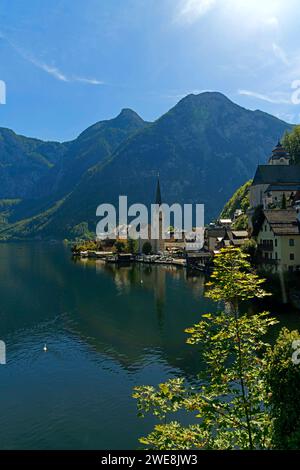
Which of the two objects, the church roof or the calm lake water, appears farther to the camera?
the church roof

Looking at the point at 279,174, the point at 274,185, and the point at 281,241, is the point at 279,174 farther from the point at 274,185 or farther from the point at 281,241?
the point at 281,241

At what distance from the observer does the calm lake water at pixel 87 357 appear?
28.7m

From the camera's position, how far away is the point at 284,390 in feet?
54.3

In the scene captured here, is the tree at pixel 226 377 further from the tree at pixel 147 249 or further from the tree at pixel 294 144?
the tree at pixel 147 249

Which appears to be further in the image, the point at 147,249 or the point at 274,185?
the point at 147,249

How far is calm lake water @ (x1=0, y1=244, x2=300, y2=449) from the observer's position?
1131 inches

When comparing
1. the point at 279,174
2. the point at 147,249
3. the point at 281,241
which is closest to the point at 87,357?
the point at 281,241

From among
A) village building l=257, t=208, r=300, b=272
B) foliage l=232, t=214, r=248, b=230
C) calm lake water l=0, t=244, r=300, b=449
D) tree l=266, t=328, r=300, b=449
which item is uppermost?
foliage l=232, t=214, r=248, b=230

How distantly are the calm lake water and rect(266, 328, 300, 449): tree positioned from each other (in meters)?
13.8

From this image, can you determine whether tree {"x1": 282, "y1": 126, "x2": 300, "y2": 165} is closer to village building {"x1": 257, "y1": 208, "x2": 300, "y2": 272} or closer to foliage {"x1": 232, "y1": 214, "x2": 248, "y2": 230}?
foliage {"x1": 232, "y1": 214, "x2": 248, "y2": 230}

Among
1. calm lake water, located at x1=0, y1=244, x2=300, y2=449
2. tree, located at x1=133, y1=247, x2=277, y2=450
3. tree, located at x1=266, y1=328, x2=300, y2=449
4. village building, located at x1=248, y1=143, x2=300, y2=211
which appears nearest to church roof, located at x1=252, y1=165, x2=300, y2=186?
Answer: village building, located at x1=248, y1=143, x2=300, y2=211

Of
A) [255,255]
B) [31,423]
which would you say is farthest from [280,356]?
[255,255]

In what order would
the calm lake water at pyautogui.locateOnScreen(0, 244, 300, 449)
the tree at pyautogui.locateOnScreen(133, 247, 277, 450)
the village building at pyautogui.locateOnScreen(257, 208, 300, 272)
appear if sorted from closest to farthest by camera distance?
the tree at pyautogui.locateOnScreen(133, 247, 277, 450) < the calm lake water at pyautogui.locateOnScreen(0, 244, 300, 449) < the village building at pyautogui.locateOnScreen(257, 208, 300, 272)

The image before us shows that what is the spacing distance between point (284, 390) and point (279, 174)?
111 metres
